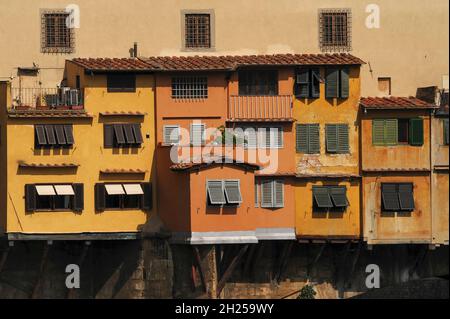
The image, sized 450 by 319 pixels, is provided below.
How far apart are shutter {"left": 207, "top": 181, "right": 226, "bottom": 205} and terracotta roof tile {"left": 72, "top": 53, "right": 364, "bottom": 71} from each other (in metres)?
4.96

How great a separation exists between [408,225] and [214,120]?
9.14 meters

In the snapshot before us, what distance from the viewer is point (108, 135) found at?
190250 mm

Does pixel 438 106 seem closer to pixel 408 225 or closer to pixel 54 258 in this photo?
pixel 408 225

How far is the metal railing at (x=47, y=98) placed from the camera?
19012cm

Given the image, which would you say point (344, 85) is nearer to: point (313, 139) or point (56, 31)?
point (313, 139)

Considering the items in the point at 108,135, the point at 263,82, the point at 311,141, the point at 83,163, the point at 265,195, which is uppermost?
the point at 263,82

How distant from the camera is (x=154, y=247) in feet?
624

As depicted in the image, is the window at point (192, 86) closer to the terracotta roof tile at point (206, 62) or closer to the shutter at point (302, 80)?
the terracotta roof tile at point (206, 62)

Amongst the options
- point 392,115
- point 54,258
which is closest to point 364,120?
point 392,115

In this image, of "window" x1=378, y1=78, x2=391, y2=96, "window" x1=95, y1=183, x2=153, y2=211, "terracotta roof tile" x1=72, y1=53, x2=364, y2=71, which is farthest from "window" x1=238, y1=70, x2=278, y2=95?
"window" x1=378, y1=78, x2=391, y2=96

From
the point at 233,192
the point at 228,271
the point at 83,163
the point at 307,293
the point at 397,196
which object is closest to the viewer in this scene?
the point at 233,192

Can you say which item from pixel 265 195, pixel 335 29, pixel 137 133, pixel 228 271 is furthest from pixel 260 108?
pixel 228 271

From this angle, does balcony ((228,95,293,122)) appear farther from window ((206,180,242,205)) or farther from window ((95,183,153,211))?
window ((95,183,153,211))

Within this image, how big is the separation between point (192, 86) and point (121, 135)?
12.0 feet
